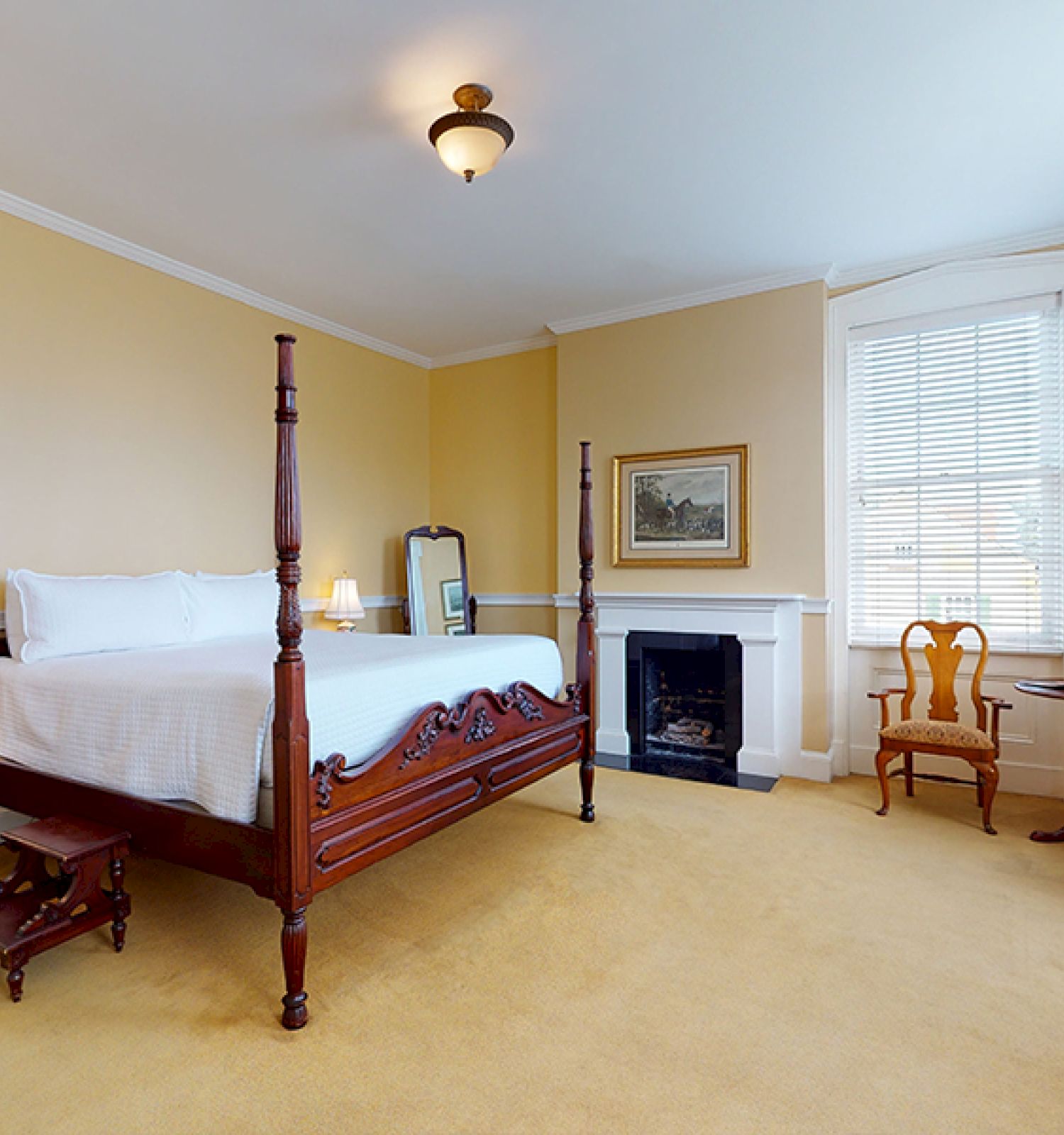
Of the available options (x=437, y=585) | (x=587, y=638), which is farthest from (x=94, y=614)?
(x=437, y=585)

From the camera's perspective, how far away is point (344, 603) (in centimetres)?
477

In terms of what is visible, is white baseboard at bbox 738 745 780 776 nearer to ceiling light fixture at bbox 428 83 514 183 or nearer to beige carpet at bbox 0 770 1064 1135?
beige carpet at bbox 0 770 1064 1135

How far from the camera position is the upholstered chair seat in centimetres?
342

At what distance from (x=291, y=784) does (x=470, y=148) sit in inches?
88.8

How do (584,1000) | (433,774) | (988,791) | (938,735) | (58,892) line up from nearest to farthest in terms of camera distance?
(584,1000) → (58,892) → (433,774) → (988,791) → (938,735)

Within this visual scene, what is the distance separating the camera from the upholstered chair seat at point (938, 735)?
3.42 m

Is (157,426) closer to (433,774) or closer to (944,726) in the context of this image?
(433,774)

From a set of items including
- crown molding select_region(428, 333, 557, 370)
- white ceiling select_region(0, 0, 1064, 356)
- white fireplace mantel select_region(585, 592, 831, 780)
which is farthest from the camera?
crown molding select_region(428, 333, 557, 370)

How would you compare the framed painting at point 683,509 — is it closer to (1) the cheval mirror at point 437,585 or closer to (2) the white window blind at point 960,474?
(2) the white window blind at point 960,474

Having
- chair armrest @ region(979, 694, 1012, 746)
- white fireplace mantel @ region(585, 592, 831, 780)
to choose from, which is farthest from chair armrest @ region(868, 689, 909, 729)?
white fireplace mantel @ region(585, 592, 831, 780)

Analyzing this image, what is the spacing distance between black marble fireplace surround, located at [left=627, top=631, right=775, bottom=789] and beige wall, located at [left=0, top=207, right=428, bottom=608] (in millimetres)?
2074

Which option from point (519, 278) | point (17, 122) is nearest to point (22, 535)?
point (17, 122)

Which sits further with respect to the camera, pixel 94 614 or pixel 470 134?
pixel 94 614

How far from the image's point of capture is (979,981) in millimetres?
2139
